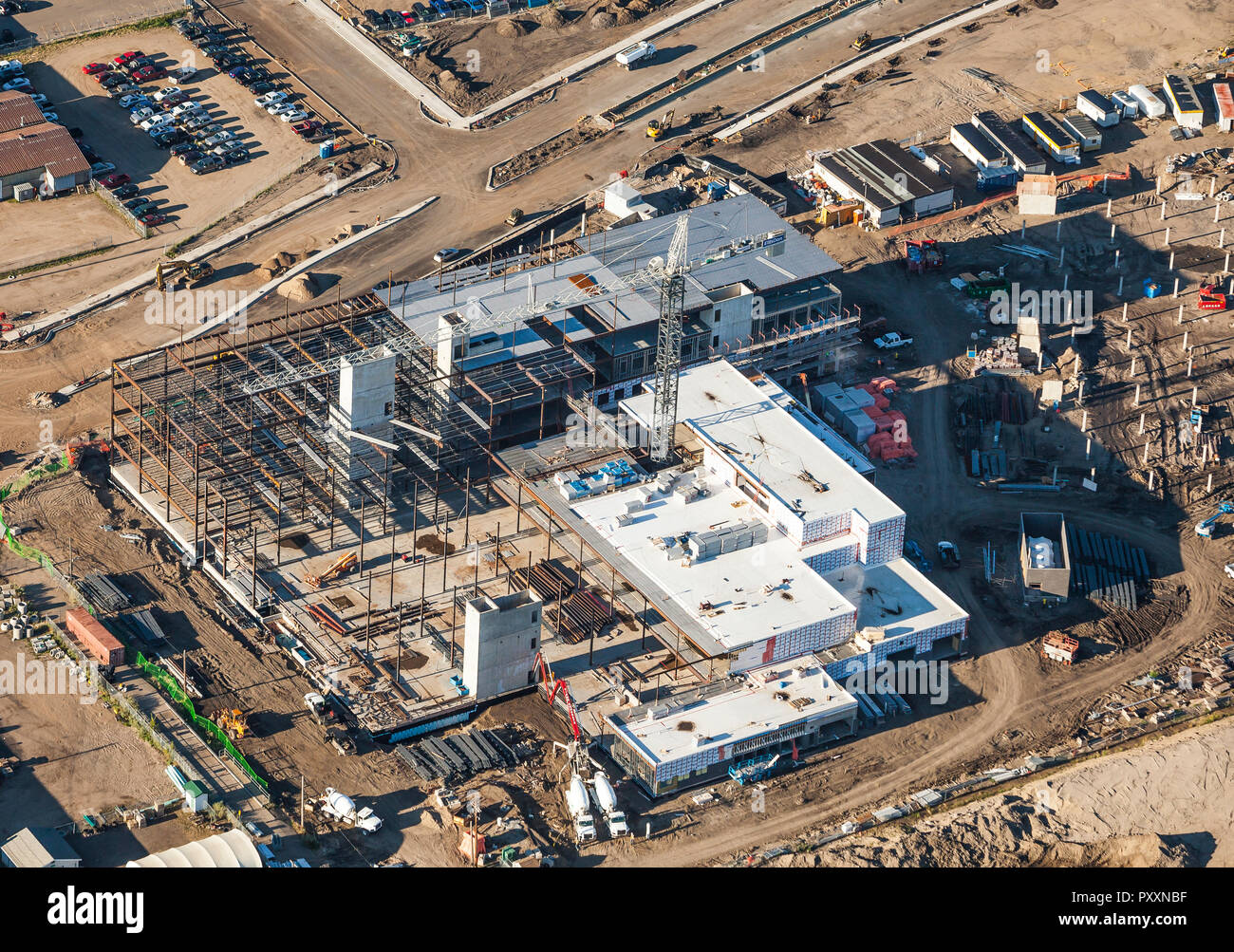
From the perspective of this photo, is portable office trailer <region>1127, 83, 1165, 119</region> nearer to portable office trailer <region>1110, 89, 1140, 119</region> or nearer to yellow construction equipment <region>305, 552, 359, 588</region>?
portable office trailer <region>1110, 89, 1140, 119</region>

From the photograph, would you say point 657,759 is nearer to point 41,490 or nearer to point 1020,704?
point 1020,704

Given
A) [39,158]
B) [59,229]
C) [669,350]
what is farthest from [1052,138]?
[39,158]

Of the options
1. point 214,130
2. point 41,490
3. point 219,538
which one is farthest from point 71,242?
point 219,538

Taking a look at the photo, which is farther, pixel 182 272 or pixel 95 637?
pixel 182 272

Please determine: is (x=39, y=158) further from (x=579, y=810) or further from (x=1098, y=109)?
(x=1098, y=109)

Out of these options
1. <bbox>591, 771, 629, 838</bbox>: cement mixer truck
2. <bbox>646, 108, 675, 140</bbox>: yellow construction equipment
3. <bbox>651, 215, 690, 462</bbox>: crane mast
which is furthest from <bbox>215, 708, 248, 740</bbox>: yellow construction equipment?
<bbox>646, 108, 675, 140</bbox>: yellow construction equipment
